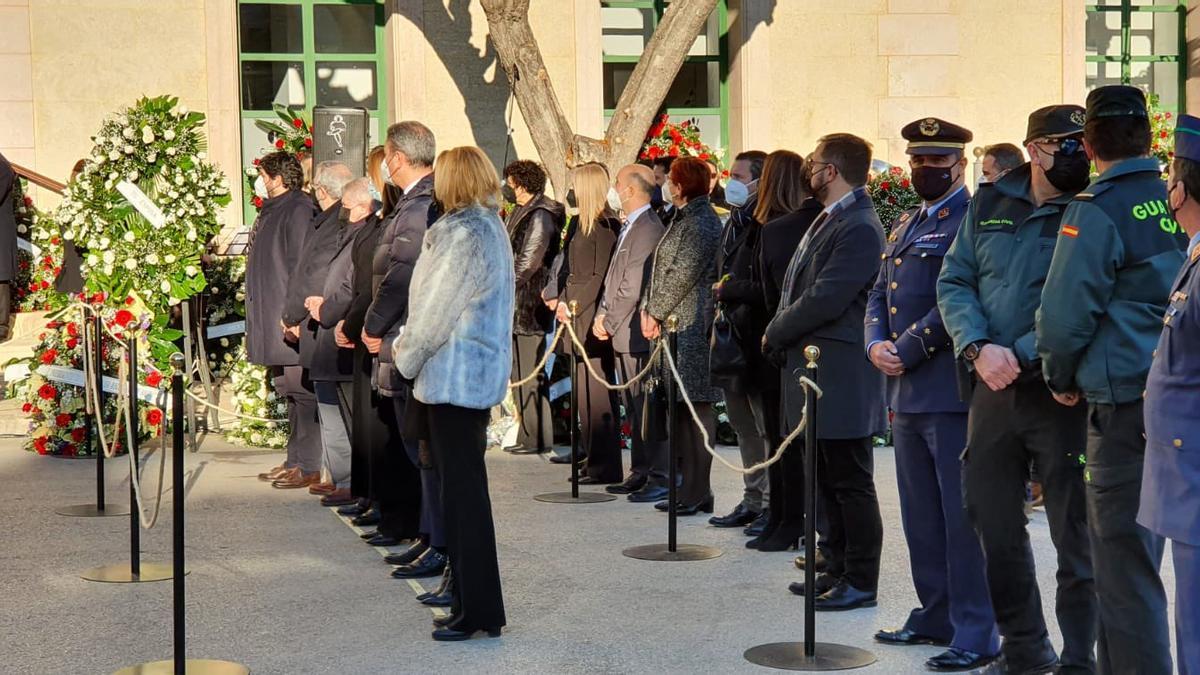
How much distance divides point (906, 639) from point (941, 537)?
1.46 ft

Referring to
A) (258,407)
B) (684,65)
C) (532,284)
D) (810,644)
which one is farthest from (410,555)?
(684,65)

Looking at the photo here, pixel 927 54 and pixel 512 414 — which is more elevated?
pixel 927 54

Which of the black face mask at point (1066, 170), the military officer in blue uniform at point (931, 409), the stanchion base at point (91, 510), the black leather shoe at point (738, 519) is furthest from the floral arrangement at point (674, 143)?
the black face mask at point (1066, 170)

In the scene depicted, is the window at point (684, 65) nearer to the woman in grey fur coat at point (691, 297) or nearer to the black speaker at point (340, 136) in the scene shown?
Answer: the black speaker at point (340, 136)

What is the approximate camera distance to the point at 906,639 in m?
6.38

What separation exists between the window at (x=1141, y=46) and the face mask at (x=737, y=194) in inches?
444

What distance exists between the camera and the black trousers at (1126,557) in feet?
15.5

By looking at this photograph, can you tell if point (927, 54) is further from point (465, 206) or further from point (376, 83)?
point (465, 206)

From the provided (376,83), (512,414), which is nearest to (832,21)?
(376,83)

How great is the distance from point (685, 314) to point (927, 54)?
9.73 meters

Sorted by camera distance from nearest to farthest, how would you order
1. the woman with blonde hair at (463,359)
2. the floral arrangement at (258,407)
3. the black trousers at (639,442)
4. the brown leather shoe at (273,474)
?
the woman with blonde hair at (463,359)
the black trousers at (639,442)
the brown leather shoe at (273,474)
the floral arrangement at (258,407)

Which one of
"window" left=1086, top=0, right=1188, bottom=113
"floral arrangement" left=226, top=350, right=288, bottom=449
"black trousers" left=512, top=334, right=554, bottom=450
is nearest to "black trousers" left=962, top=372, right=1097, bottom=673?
"black trousers" left=512, top=334, right=554, bottom=450

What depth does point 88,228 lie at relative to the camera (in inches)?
479

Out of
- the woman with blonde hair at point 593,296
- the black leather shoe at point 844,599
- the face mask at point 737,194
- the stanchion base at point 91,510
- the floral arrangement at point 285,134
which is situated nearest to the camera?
the black leather shoe at point 844,599
